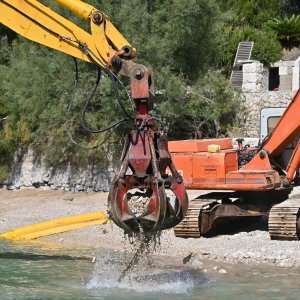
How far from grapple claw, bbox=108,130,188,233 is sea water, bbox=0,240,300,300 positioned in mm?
1319

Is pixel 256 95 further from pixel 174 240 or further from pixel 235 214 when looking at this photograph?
pixel 174 240

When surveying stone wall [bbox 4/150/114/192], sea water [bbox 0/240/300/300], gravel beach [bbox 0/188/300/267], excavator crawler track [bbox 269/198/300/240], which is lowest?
sea water [bbox 0/240/300/300]

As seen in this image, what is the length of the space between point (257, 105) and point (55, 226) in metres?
8.97

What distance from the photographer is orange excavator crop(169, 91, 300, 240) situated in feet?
46.4

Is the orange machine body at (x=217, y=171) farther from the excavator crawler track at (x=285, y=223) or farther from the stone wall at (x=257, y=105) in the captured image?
the stone wall at (x=257, y=105)

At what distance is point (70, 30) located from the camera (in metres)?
11.8

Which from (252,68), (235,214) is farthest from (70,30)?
(252,68)

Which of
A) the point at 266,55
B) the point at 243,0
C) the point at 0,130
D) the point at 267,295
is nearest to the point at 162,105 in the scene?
the point at 0,130

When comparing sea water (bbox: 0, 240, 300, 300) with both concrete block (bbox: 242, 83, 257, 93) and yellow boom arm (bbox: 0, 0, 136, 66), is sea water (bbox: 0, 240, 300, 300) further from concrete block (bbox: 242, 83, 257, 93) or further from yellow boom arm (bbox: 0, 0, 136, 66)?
concrete block (bbox: 242, 83, 257, 93)

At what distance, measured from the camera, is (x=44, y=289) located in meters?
10.9

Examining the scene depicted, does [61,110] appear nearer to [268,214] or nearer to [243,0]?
[268,214]

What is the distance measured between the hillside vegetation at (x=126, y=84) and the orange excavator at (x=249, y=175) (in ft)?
23.9

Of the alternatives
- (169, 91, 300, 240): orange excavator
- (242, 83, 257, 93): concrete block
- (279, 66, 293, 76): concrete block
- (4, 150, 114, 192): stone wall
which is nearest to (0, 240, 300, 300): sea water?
(169, 91, 300, 240): orange excavator

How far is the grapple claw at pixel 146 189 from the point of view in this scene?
944cm
